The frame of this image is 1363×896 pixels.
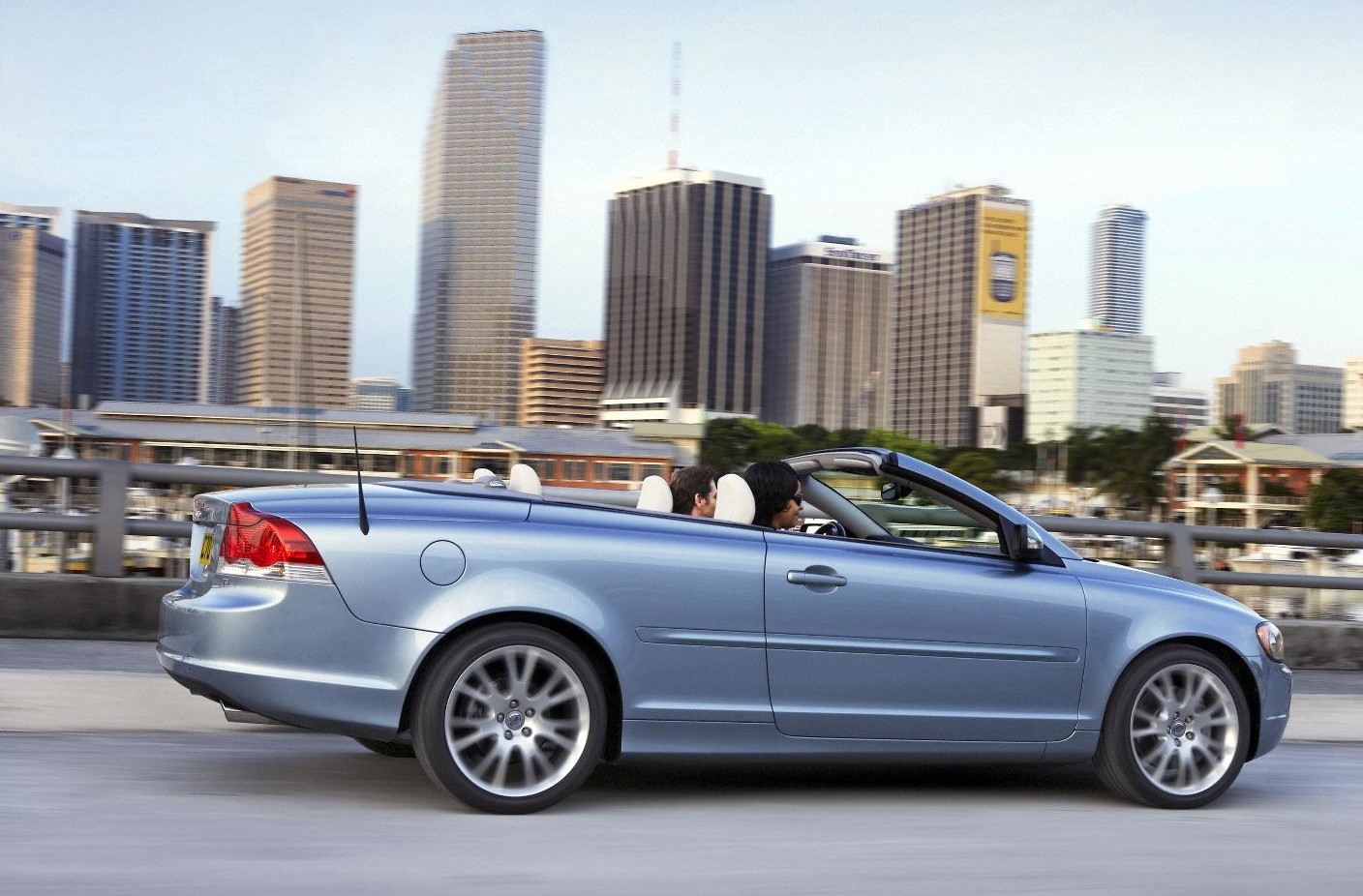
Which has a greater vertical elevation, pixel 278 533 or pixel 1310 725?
pixel 278 533

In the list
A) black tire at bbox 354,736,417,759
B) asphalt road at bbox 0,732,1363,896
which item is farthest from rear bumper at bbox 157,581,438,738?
black tire at bbox 354,736,417,759

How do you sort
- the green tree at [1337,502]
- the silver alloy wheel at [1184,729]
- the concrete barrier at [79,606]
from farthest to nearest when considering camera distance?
the green tree at [1337,502] < the concrete barrier at [79,606] < the silver alloy wheel at [1184,729]

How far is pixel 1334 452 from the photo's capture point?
15188 centimetres

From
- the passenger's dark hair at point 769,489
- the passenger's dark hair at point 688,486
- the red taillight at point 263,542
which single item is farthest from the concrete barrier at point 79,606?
the passenger's dark hair at point 769,489

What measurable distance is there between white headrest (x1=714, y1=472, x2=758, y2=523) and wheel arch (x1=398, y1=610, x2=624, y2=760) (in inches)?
31.4

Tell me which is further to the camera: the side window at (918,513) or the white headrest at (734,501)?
the side window at (918,513)

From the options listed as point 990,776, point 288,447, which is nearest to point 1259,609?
point 990,776

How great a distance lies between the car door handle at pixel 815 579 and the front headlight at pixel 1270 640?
184 centimetres

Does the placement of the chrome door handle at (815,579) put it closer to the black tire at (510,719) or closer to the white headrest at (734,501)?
the white headrest at (734,501)

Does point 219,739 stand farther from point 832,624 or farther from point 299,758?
point 832,624

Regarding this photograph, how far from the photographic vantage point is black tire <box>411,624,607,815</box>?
5.10 meters

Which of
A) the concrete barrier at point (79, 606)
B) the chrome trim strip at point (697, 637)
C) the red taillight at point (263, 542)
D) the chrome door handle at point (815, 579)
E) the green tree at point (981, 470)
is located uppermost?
the green tree at point (981, 470)

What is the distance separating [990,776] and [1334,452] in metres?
158

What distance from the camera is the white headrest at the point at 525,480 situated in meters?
6.29
